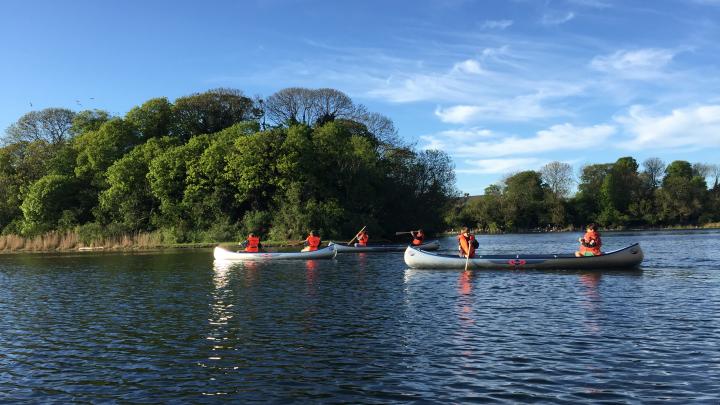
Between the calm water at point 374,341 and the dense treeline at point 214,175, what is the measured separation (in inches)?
1623

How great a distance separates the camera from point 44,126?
280 feet

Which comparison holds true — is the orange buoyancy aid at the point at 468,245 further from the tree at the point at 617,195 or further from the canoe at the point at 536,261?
the tree at the point at 617,195

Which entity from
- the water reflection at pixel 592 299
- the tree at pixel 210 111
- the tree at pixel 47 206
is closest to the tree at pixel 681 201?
the tree at pixel 210 111

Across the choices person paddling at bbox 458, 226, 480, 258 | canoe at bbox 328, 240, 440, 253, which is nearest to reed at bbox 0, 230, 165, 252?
canoe at bbox 328, 240, 440, 253

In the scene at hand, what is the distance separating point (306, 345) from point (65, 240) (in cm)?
5914

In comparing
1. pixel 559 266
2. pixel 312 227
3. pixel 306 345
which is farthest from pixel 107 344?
pixel 312 227

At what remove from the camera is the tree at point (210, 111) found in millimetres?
80250

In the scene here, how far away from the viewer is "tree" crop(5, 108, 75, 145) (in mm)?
83000

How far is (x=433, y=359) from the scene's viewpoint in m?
11.9

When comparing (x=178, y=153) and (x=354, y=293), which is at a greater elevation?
(x=178, y=153)

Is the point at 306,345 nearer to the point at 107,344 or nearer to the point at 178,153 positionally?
the point at 107,344

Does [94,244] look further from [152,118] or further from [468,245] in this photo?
[468,245]

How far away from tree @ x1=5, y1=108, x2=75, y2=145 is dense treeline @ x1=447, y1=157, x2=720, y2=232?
71129 mm

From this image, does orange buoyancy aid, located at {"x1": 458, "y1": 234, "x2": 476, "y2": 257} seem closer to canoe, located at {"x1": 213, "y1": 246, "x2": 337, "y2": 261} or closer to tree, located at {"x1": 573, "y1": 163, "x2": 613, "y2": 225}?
canoe, located at {"x1": 213, "y1": 246, "x2": 337, "y2": 261}
